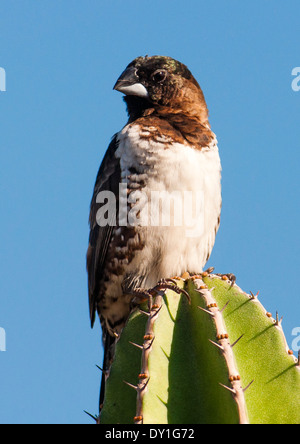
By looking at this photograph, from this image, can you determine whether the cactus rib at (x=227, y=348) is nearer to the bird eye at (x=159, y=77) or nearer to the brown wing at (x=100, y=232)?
the brown wing at (x=100, y=232)

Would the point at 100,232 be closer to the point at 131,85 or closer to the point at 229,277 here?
the point at 131,85

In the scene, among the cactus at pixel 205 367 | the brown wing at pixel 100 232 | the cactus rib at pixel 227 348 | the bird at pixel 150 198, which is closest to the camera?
the cactus rib at pixel 227 348

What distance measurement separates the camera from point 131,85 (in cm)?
554

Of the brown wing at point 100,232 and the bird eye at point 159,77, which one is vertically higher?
the bird eye at point 159,77

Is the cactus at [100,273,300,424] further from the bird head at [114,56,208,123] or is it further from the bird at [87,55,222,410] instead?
the bird head at [114,56,208,123]

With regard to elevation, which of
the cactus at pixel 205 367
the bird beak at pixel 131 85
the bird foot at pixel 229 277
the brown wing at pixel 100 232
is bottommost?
the cactus at pixel 205 367

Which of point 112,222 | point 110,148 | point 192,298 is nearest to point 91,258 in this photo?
point 112,222

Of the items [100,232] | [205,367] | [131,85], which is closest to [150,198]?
[100,232]

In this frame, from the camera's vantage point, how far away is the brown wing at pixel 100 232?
16.8 feet

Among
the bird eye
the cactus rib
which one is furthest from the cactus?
the bird eye

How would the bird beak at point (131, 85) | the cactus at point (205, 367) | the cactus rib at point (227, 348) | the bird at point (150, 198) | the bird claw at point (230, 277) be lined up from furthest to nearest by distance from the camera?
1. the bird beak at point (131, 85)
2. the bird at point (150, 198)
3. the bird claw at point (230, 277)
4. the cactus at point (205, 367)
5. the cactus rib at point (227, 348)

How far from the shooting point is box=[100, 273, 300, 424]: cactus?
2.78 m

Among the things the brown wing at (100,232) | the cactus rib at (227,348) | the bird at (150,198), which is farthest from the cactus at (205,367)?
the brown wing at (100,232)
